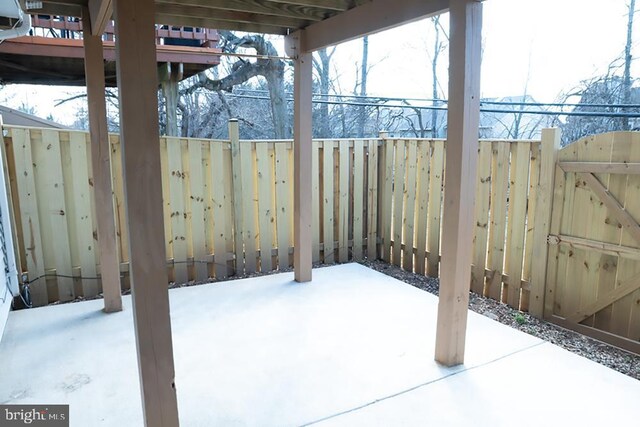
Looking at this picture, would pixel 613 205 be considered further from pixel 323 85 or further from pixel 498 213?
pixel 323 85

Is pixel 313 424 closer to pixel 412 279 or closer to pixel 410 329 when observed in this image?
pixel 410 329

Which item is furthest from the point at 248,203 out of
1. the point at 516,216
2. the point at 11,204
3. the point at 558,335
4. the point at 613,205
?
the point at 613,205

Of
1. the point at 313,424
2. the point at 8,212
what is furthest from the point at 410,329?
the point at 8,212

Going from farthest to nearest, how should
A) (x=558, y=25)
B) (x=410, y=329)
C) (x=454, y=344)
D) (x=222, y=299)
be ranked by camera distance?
(x=558, y=25) < (x=222, y=299) < (x=410, y=329) < (x=454, y=344)

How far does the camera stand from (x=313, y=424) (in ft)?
6.52

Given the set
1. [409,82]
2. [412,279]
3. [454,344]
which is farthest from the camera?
[409,82]

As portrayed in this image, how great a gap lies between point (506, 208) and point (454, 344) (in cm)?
156

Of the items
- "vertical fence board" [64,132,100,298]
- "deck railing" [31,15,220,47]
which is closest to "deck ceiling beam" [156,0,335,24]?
"vertical fence board" [64,132,100,298]

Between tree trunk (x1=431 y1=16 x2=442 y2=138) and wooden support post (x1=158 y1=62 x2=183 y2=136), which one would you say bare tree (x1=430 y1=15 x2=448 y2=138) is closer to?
tree trunk (x1=431 y1=16 x2=442 y2=138)

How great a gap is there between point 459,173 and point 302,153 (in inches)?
68.9

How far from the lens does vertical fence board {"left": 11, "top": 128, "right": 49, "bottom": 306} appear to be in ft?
10.7

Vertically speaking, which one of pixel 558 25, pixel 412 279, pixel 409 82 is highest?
pixel 558 25

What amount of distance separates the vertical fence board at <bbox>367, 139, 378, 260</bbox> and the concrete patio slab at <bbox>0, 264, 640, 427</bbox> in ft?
4.98

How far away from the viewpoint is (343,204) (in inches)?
185
